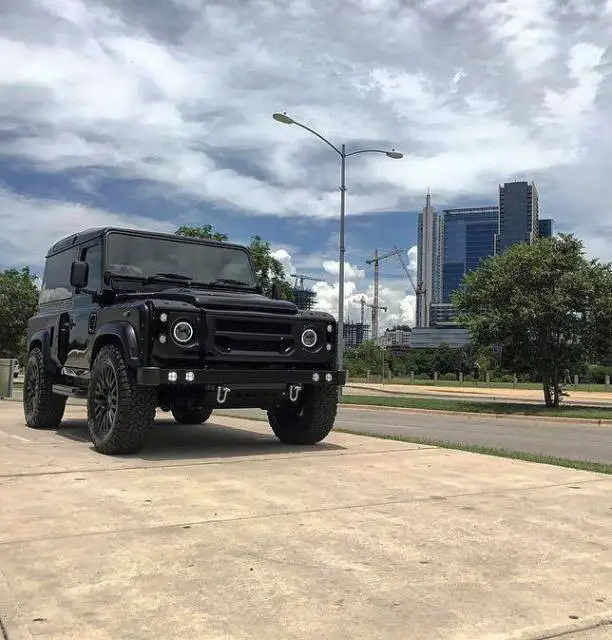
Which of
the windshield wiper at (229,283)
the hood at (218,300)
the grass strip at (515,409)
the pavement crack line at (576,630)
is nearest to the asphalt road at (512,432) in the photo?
the grass strip at (515,409)

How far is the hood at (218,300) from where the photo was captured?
24.5 feet

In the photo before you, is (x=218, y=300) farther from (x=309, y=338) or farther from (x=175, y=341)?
(x=309, y=338)

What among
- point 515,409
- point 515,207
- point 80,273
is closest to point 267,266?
point 515,409

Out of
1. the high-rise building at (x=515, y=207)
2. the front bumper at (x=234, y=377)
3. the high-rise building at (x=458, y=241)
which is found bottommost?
the front bumper at (x=234, y=377)

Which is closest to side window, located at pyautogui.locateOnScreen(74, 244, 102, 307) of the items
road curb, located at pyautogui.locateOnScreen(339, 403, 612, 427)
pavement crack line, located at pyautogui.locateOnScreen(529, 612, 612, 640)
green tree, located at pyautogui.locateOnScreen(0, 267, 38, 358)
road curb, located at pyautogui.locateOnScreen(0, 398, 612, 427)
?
pavement crack line, located at pyautogui.locateOnScreen(529, 612, 612, 640)

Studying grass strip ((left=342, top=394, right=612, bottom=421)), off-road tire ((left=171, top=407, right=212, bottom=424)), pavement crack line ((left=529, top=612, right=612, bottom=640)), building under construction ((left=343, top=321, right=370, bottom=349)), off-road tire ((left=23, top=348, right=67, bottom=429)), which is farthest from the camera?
building under construction ((left=343, top=321, right=370, bottom=349))

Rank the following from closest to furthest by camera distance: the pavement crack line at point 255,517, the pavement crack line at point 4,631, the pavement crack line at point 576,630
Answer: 1. the pavement crack line at point 4,631
2. the pavement crack line at point 576,630
3. the pavement crack line at point 255,517

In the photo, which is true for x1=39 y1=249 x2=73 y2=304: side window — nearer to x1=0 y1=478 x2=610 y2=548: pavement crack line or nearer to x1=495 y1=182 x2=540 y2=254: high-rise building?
x1=0 y1=478 x2=610 y2=548: pavement crack line

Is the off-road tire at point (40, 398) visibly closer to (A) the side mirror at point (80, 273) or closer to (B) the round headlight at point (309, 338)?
(A) the side mirror at point (80, 273)

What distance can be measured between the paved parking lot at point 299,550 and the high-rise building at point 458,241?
6102 inches

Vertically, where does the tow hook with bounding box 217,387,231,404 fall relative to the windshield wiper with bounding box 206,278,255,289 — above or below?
below

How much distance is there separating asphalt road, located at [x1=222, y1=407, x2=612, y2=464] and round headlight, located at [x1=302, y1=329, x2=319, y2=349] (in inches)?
136

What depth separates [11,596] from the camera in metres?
3.40

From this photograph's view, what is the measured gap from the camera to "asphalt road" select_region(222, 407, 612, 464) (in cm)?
1155
